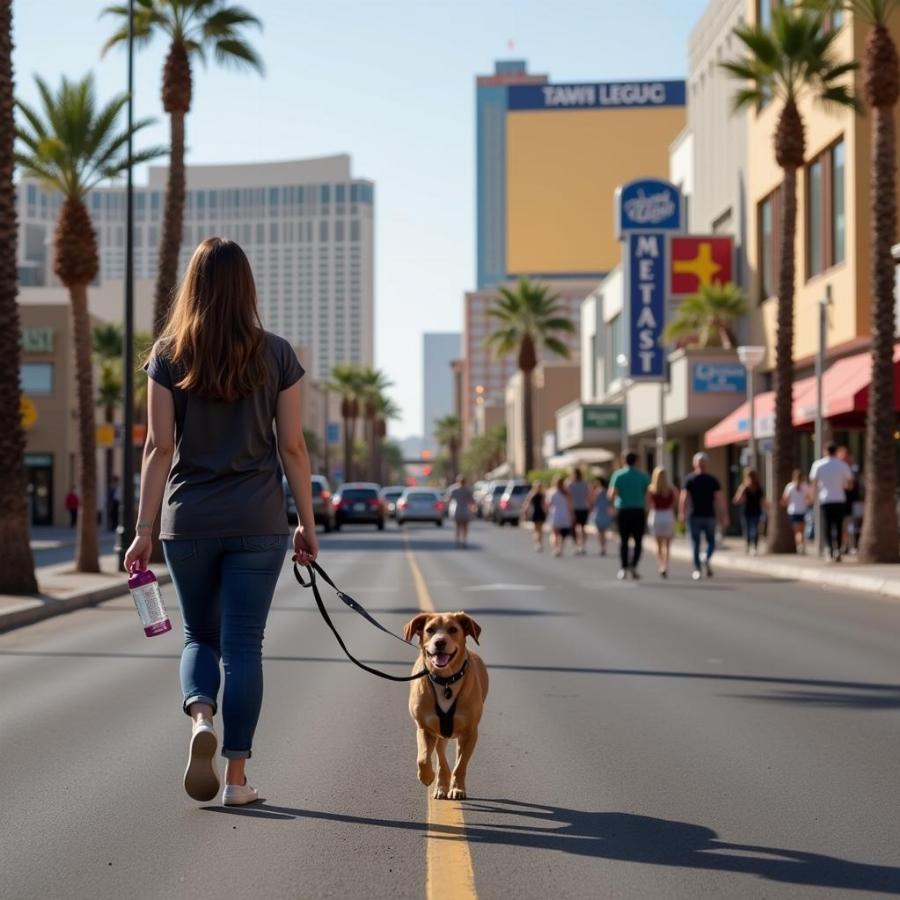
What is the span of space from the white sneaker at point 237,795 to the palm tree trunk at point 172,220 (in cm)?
2267

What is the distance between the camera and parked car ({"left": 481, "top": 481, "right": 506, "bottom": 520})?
67.8 meters

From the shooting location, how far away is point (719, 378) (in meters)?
45.7

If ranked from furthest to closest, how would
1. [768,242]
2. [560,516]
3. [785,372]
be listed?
[768,242] < [560,516] < [785,372]

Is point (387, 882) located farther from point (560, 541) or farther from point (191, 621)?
point (560, 541)

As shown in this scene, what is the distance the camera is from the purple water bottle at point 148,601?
245 inches

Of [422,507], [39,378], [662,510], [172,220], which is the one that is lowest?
[422,507]

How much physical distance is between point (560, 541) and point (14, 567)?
55.3 ft

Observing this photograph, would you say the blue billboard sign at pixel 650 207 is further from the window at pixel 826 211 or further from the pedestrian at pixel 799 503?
the pedestrian at pixel 799 503

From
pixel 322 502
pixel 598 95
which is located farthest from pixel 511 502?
pixel 598 95

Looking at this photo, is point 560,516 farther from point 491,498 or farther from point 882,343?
point 491,498

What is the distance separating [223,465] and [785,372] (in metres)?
24.8

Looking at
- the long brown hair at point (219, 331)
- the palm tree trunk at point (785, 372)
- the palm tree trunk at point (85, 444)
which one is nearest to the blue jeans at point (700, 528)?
the palm tree trunk at point (785, 372)

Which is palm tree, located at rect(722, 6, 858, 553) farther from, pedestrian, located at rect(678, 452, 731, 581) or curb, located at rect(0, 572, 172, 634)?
Result: curb, located at rect(0, 572, 172, 634)

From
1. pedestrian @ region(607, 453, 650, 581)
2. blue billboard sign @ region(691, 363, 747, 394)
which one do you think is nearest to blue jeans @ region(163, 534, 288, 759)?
pedestrian @ region(607, 453, 650, 581)
